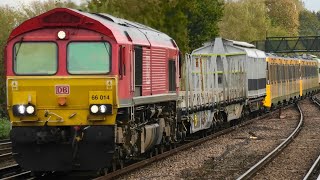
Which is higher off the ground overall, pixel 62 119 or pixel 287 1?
pixel 287 1

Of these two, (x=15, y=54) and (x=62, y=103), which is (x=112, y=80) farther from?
(x=15, y=54)

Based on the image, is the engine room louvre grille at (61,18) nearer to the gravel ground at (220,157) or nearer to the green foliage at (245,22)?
the gravel ground at (220,157)

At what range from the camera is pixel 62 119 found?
11992 millimetres

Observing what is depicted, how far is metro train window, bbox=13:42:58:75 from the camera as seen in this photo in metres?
12.1

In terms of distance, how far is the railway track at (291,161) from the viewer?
13586 mm

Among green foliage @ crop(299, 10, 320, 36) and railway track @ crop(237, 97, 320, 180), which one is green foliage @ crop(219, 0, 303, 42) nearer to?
railway track @ crop(237, 97, 320, 180)

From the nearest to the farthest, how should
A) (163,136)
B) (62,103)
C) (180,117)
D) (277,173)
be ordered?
(62,103)
(277,173)
(163,136)
(180,117)

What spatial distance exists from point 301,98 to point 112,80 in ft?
124

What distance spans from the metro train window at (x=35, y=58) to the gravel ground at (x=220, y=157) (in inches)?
107

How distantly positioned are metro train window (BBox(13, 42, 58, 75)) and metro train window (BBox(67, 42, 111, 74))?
307 millimetres

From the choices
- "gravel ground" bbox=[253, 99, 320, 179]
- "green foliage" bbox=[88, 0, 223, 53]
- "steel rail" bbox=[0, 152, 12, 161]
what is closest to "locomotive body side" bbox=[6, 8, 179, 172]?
"gravel ground" bbox=[253, 99, 320, 179]

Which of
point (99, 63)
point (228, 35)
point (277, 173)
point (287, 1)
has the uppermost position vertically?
point (287, 1)

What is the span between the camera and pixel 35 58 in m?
12.1

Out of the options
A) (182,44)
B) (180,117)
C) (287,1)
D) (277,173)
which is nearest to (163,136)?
(180,117)
